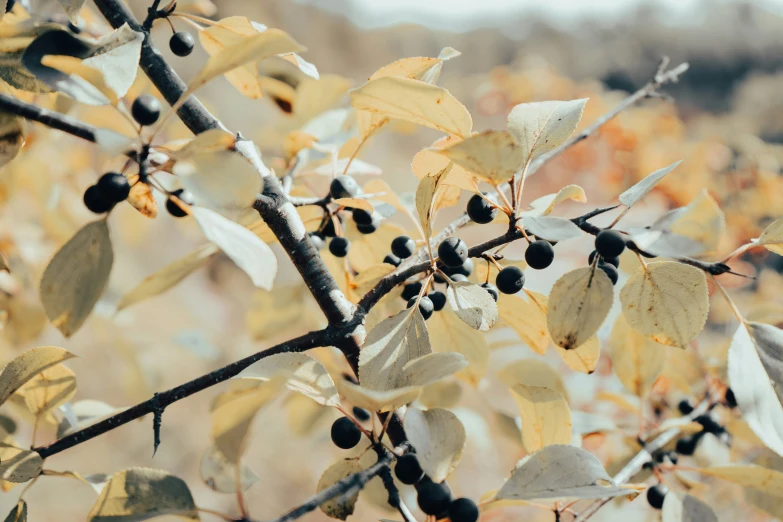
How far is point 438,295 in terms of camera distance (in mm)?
501

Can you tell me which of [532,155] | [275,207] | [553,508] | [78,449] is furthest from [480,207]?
[78,449]

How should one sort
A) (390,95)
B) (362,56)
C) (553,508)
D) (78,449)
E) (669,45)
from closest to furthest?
(390,95) → (553,508) → (78,449) → (362,56) → (669,45)

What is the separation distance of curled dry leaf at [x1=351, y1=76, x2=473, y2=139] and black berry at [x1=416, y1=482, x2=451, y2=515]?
28cm

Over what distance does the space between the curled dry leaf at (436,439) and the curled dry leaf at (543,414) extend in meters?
0.09

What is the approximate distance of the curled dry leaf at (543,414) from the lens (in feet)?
1.54

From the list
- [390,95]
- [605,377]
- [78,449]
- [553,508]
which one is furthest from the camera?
[78,449]

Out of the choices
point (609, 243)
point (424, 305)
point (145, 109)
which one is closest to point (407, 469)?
point (424, 305)

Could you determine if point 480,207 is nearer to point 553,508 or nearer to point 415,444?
point 415,444

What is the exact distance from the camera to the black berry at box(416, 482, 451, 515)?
424 mm

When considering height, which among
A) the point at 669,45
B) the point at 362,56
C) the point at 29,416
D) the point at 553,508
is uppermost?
the point at 669,45

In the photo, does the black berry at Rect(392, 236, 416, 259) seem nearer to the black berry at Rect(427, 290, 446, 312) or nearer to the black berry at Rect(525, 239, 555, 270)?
the black berry at Rect(427, 290, 446, 312)

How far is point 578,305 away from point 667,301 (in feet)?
0.24

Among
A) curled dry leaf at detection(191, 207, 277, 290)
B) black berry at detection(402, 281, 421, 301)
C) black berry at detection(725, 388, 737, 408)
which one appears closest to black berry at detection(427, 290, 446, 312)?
black berry at detection(402, 281, 421, 301)

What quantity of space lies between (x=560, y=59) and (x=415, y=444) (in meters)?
8.06
